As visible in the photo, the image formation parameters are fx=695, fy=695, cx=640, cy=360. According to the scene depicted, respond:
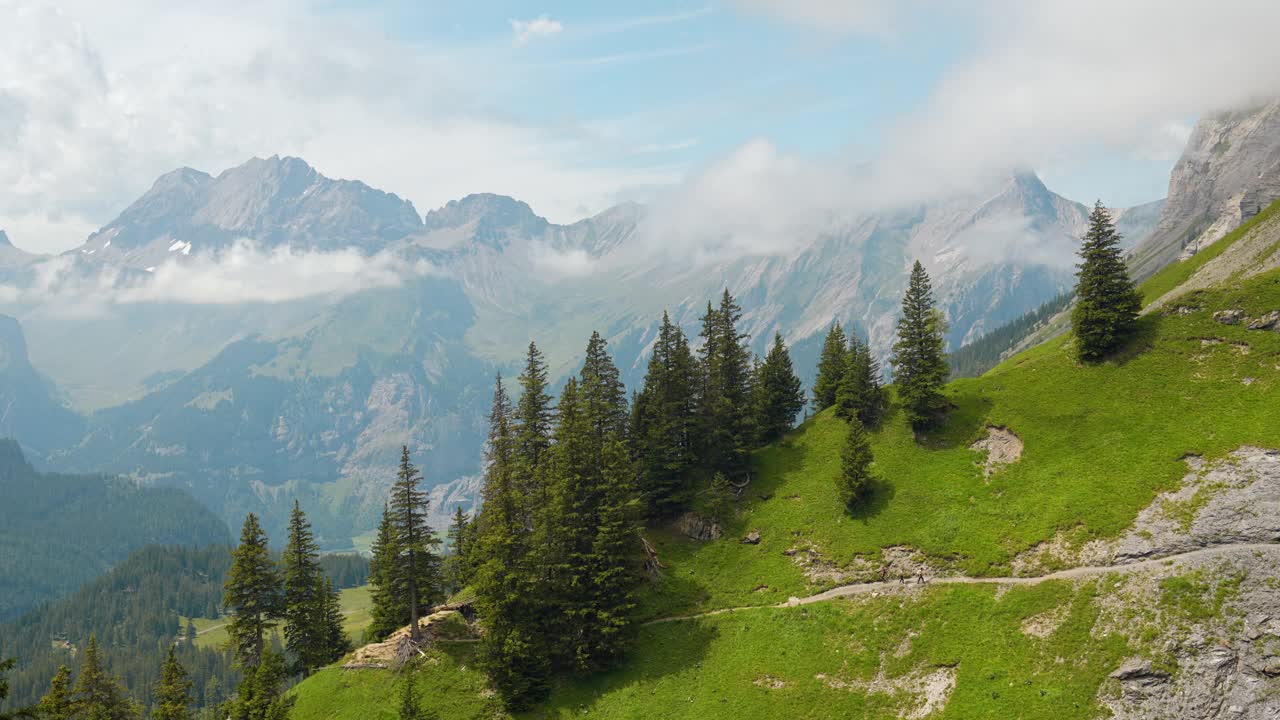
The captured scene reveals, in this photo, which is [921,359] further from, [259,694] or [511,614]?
[259,694]

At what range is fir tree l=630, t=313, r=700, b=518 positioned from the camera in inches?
2955

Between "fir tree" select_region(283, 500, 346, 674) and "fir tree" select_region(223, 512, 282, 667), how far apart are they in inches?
85.3

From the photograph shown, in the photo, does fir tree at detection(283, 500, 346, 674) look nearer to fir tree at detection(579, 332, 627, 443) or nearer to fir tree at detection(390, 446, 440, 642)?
fir tree at detection(390, 446, 440, 642)

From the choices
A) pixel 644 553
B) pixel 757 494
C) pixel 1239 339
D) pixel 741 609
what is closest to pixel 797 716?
pixel 741 609

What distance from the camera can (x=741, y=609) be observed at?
62438 mm

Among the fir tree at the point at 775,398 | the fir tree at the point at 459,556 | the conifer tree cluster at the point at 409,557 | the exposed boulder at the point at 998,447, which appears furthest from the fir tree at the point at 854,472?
the fir tree at the point at 459,556

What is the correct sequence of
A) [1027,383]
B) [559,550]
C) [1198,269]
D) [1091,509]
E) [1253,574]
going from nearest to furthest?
[1253,574]
[1091,509]
[559,550]
[1027,383]
[1198,269]

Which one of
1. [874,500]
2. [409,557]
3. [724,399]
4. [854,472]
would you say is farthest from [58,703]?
[874,500]

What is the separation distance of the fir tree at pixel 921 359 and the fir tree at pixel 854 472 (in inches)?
360

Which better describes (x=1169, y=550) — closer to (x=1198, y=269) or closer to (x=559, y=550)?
(x=559, y=550)

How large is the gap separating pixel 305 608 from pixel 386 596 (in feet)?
28.6

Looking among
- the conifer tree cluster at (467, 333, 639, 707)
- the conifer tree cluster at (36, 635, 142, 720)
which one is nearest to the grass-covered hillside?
the conifer tree cluster at (467, 333, 639, 707)

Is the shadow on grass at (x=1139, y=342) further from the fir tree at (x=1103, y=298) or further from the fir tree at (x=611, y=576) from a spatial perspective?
the fir tree at (x=611, y=576)

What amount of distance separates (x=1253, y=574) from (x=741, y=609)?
3627 cm
